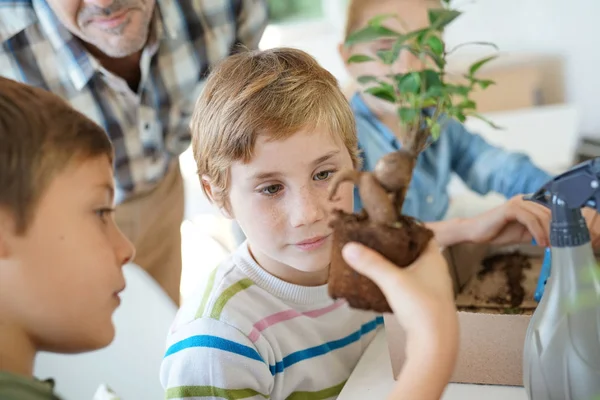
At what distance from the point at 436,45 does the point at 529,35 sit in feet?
7.59

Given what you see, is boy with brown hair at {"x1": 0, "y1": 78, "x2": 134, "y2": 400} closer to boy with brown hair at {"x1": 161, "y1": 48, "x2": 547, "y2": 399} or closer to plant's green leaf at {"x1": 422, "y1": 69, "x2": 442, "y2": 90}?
boy with brown hair at {"x1": 161, "y1": 48, "x2": 547, "y2": 399}

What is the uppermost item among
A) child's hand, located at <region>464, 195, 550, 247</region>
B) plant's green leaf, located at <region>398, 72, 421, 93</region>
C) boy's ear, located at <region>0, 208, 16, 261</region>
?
plant's green leaf, located at <region>398, 72, 421, 93</region>

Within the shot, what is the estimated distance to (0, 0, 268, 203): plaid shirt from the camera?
58.5 inches

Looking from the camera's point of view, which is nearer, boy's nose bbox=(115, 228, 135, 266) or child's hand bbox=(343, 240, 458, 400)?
child's hand bbox=(343, 240, 458, 400)

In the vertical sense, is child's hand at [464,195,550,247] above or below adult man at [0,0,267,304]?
below

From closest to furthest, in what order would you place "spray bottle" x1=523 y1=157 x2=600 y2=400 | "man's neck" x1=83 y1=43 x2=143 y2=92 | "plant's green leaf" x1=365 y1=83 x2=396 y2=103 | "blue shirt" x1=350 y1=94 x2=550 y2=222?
1. "spray bottle" x1=523 y1=157 x2=600 y2=400
2. "plant's green leaf" x1=365 y1=83 x2=396 y2=103
3. "blue shirt" x1=350 y1=94 x2=550 y2=222
4. "man's neck" x1=83 y1=43 x2=143 y2=92

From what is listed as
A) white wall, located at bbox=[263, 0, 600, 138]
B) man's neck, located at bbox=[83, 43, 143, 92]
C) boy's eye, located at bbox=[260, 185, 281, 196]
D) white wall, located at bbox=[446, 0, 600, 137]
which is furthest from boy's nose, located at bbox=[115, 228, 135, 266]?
white wall, located at bbox=[446, 0, 600, 137]

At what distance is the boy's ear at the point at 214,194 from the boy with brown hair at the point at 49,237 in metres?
0.30

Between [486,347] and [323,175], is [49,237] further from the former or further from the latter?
[486,347]

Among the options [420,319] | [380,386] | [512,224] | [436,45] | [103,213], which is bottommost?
[380,386]

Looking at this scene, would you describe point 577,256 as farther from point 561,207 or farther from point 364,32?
point 364,32

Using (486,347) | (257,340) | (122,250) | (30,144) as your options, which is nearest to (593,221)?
(486,347)

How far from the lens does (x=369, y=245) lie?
618mm

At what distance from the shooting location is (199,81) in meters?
1.74
